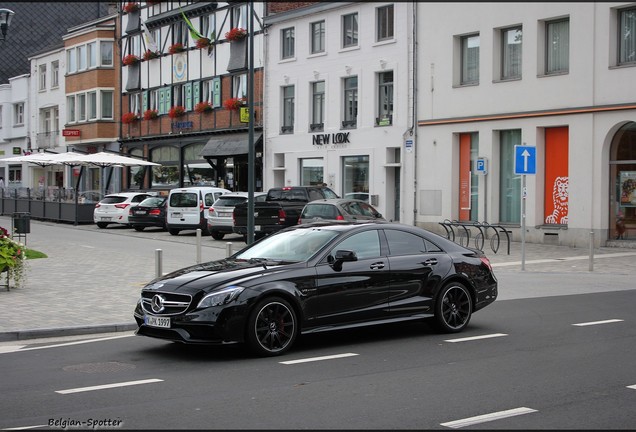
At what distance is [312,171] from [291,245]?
95.0ft

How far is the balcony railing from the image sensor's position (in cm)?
5991

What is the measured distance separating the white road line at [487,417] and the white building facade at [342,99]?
27.4 m

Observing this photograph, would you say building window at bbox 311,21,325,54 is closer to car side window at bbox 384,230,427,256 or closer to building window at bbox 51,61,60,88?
building window at bbox 51,61,60,88

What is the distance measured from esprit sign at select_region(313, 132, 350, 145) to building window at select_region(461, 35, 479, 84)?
6422 mm

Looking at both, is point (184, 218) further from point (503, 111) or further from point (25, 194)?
point (25, 194)

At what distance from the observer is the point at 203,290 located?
31.3ft

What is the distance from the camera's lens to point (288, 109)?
41125 mm

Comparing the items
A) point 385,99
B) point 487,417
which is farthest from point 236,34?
point 487,417

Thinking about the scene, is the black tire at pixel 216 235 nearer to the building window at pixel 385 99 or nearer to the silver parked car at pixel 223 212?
the silver parked car at pixel 223 212

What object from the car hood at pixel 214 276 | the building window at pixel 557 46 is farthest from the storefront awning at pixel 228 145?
the car hood at pixel 214 276

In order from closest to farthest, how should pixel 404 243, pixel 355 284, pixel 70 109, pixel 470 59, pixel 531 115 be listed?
pixel 355 284
pixel 404 243
pixel 531 115
pixel 470 59
pixel 70 109

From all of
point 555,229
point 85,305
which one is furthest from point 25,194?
point 85,305

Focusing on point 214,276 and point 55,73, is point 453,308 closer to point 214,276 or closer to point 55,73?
point 214,276

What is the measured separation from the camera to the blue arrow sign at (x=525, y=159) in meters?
20.9
